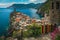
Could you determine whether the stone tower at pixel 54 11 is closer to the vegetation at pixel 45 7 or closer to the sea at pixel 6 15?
the vegetation at pixel 45 7

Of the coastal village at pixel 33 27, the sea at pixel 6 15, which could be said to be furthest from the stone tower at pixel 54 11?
the sea at pixel 6 15

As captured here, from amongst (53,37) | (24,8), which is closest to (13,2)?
(24,8)

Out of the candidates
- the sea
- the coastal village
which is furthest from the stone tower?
the sea

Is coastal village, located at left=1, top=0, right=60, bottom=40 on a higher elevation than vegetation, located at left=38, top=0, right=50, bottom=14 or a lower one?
lower

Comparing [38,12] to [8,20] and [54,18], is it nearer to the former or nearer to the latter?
[54,18]

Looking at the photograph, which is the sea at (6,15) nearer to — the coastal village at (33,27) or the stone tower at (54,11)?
the coastal village at (33,27)

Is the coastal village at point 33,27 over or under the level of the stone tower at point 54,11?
under

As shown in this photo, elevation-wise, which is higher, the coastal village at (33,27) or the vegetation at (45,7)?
the vegetation at (45,7)

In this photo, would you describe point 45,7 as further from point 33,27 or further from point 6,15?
point 6,15

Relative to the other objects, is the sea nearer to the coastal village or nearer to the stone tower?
the coastal village
